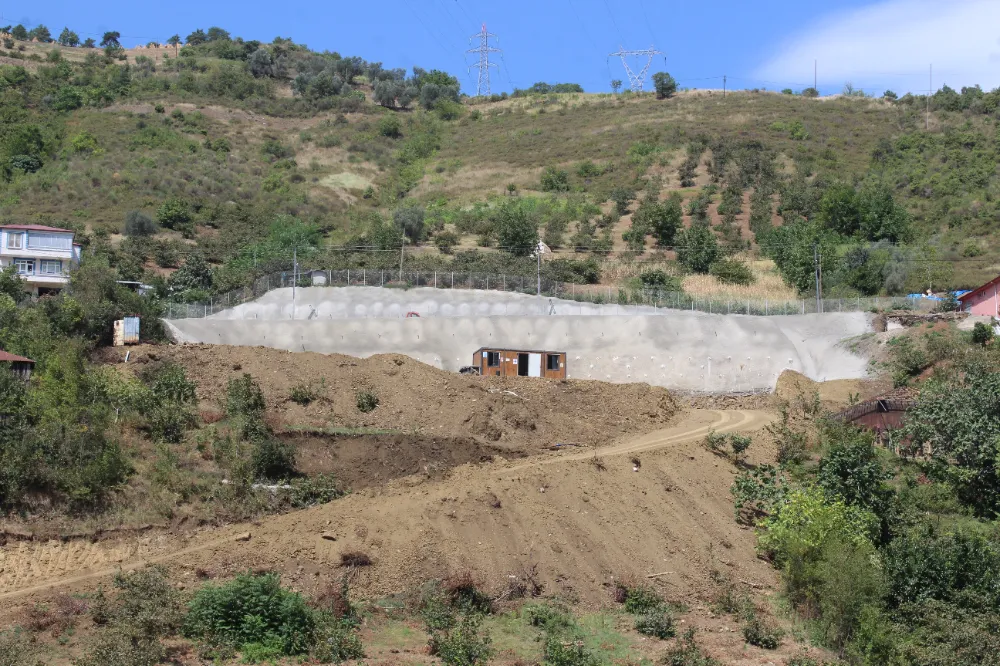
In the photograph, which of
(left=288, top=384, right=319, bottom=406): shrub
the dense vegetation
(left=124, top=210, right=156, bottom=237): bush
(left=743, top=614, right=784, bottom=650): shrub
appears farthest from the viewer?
(left=124, top=210, right=156, bottom=237): bush

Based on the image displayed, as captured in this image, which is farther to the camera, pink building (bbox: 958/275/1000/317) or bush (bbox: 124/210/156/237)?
bush (bbox: 124/210/156/237)

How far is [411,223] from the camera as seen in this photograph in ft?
284

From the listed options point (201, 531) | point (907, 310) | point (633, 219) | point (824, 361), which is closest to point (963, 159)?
point (633, 219)

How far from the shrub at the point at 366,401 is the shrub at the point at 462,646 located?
15410 mm

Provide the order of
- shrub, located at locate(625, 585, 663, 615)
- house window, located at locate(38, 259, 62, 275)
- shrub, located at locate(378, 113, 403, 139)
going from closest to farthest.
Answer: shrub, located at locate(625, 585, 663, 615) < house window, located at locate(38, 259, 62, 275) < shrub, located at locate(378, 113, 403, 139)

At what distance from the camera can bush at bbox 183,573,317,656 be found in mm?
22938

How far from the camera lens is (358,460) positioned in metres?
34.2

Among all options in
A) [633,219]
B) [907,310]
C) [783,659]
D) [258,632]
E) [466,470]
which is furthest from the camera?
[633,219]

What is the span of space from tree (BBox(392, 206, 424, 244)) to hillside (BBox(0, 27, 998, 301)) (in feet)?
0.71

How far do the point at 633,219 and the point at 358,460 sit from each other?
6097 centimetres

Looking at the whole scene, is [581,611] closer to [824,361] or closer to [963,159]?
[824,361]

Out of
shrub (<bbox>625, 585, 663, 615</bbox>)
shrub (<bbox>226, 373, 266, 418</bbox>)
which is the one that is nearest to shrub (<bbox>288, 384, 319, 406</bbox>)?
shrub (<bbox>226, 373, 266, 418</bbox>)

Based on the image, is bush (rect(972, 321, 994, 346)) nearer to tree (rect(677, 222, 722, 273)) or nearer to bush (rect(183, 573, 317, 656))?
tree (rect(677, 222, 722, 273))

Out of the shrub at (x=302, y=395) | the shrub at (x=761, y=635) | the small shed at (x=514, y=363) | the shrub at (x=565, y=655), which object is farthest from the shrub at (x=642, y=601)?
the small shed at (x=514, y=363)
